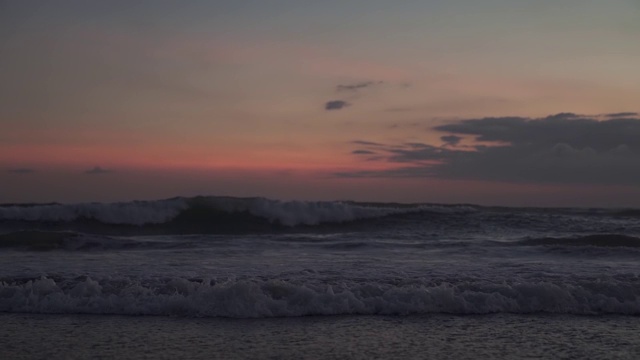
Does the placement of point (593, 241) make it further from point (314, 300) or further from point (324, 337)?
point (324, 337)

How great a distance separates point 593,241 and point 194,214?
11883mm

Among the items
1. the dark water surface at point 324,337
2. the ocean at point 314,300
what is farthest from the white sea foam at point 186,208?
the dark water surface at point 324,337

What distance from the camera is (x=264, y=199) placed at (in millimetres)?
21047

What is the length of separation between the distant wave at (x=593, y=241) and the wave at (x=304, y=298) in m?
6.29

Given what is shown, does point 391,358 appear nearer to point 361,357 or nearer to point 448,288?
point 361,357

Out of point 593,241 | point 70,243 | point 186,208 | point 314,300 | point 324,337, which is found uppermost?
point 186,208

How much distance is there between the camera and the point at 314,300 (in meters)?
7.22

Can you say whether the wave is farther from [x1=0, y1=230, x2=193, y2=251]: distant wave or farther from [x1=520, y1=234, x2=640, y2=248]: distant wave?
[x1=520, y1=234, x2=640, y2=248]: distant wave

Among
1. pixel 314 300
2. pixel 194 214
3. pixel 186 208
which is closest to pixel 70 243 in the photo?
pixel 194 214

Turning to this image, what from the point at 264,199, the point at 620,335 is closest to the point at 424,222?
the point at 264,199

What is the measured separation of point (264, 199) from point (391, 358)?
52.5ft

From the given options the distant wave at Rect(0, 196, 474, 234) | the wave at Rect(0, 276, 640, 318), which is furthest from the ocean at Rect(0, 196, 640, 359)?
the distant wave at Rect(0, 196, 474, 234)

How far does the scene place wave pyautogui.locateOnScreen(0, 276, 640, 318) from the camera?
707 cm

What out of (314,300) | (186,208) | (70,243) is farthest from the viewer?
(186,208)
